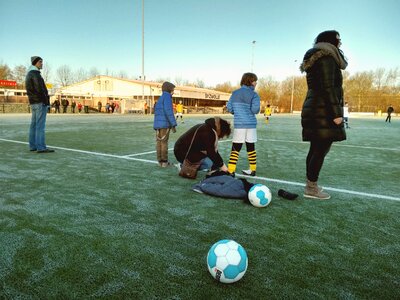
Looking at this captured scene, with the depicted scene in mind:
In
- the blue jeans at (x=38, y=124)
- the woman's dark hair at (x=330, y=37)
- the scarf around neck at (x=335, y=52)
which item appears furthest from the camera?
the blue jeans at (x=38, y=124)

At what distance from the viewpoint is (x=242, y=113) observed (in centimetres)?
505

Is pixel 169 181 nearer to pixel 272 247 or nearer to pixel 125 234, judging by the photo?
pixel 125 234

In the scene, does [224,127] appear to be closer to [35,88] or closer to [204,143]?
[204,143]

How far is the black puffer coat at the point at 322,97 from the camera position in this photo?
344cm

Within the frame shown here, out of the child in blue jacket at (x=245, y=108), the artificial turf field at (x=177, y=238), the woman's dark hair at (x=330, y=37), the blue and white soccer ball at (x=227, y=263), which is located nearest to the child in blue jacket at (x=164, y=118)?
the artificial turf field at (x=177, y=238)

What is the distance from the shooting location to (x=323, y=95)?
3545mm

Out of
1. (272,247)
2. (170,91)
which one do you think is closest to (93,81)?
(170,91)

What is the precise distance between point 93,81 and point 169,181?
57622mm

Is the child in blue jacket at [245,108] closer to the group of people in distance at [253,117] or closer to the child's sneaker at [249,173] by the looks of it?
the group of people in distance at [253,117]

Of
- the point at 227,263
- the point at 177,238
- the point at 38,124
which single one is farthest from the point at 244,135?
the point at 38,124

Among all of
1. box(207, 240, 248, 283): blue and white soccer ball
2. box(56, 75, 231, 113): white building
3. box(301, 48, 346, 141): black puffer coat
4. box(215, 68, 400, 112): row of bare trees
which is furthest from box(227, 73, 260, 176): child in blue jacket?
box(215, 68, 400, 112): row of bare trees

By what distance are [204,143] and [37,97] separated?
454cm

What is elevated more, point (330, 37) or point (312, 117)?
point (330, 37)

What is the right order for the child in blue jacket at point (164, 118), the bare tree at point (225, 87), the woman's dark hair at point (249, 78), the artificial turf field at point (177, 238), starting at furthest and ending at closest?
the bare tree at point (225, 87) → the child in blue jacket at point (164, 118) → the woman's dark hair at point (249, 78) → the artificial turf field at point (177, 238)
